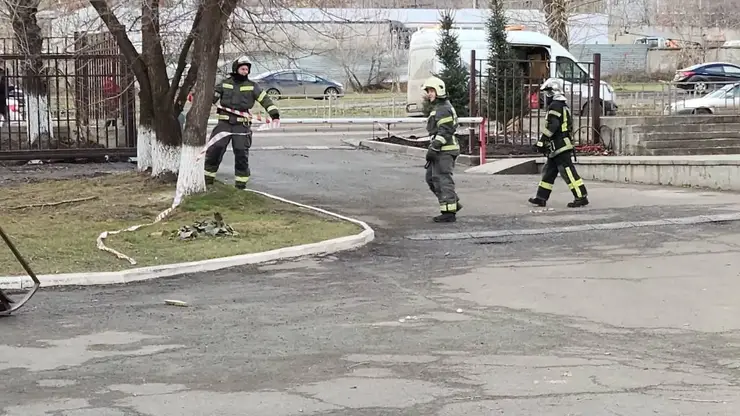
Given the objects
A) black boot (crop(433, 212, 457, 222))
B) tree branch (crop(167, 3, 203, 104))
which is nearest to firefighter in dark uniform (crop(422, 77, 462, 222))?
black boot (crop(433, 212, 457, 222))

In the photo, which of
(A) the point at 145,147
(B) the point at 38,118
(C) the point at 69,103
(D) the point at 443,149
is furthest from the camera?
(C) the point at 69,103

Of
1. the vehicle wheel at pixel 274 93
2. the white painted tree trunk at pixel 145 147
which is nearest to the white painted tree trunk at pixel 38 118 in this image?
the white painted tree trunk at pixel 145 147

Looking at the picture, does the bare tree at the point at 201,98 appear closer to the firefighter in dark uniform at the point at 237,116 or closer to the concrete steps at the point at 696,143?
the firefighter in dark uniform at the point at 237,116

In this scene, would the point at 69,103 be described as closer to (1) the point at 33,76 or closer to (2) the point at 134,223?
(1) the point at 33,76

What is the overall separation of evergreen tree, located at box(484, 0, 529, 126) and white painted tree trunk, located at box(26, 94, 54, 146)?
29.8ft

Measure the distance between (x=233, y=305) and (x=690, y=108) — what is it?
18.7 meters

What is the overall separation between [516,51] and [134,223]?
14937 millimetres

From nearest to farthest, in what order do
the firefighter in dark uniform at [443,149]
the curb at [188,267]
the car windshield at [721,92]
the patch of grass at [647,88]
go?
the curb at [188,267], the firefighter in dark uniform at [443,149], the patch of grass at [647,88], the car windshield at [721,92]

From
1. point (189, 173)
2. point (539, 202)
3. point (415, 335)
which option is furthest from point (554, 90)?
point (415, 335)

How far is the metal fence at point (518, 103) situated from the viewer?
20.0 metres

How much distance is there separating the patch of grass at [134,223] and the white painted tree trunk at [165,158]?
0.25 meters

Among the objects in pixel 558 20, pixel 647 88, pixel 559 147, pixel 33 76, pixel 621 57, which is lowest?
pixel 559 147

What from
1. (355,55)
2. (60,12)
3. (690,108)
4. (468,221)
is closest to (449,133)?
(468,221)

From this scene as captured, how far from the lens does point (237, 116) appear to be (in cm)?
1352
